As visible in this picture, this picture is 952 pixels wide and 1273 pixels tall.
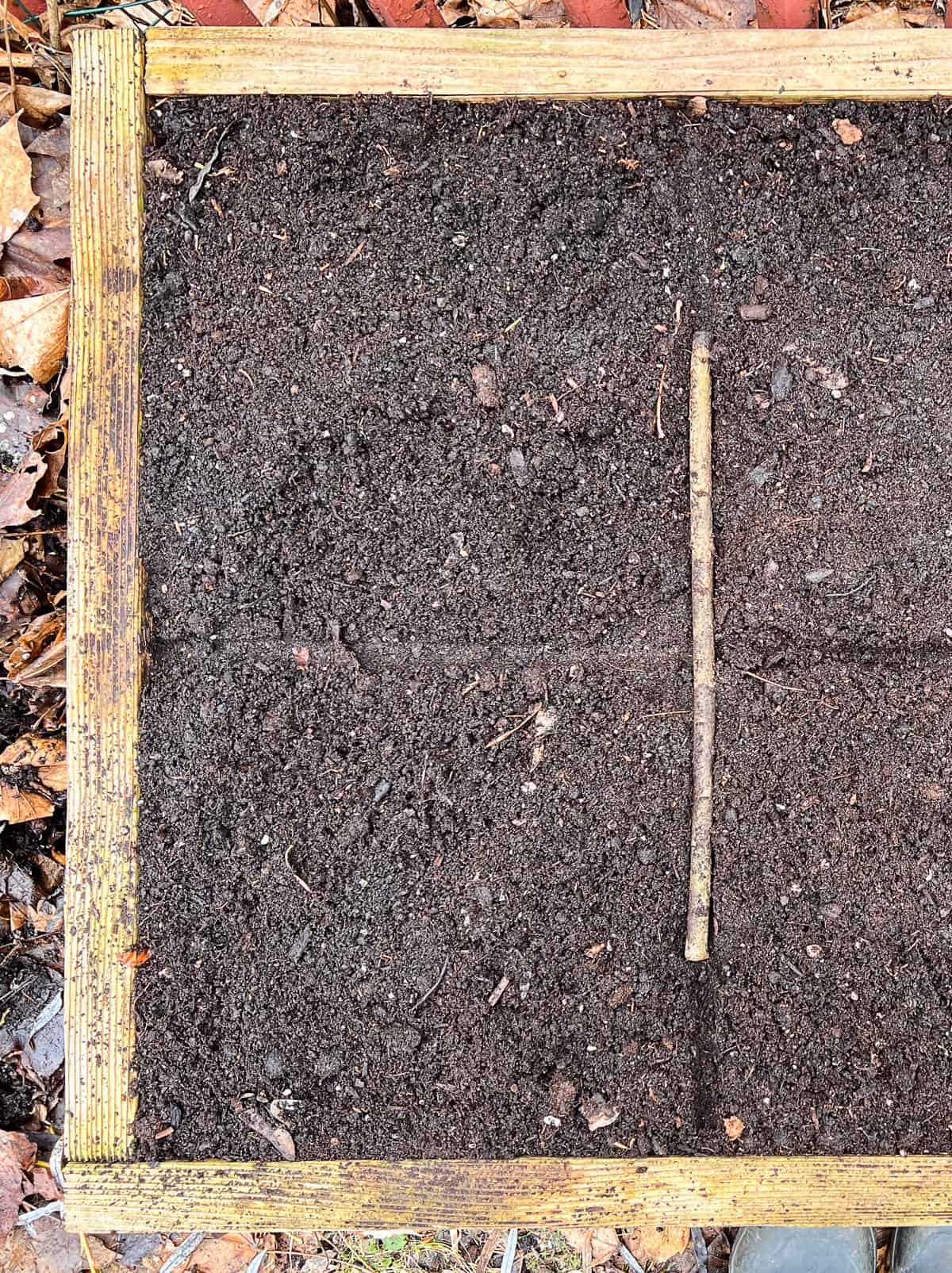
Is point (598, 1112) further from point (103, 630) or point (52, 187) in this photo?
point (52, 187)

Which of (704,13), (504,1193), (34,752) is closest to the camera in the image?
(504,1193)

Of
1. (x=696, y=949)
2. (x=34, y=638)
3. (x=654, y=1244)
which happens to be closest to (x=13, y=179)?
(x=34, y=638)

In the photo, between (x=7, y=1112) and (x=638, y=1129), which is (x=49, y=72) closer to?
(x=7, y=1112)

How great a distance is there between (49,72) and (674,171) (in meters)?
1.36

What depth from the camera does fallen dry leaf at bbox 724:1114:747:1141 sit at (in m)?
1.46

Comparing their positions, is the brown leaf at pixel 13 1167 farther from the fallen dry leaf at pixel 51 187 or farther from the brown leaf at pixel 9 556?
the fallen dry leaf at pixel 51 187

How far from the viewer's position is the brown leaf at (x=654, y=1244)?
6.26 feet

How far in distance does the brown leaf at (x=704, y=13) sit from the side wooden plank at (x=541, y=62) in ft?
1.19

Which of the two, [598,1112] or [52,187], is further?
[52,187]

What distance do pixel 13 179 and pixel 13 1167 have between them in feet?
6.97

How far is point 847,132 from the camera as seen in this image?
1.46m

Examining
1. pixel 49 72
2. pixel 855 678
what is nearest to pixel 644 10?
pixel 49 72

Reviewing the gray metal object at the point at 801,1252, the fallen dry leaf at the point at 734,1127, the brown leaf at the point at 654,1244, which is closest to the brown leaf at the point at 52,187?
the fallen dry leaf at the point at 734,1127

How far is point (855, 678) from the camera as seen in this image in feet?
4.94
